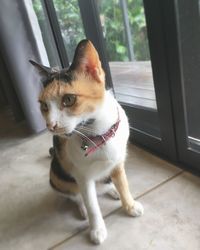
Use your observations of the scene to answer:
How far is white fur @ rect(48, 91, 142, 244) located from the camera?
96 cm

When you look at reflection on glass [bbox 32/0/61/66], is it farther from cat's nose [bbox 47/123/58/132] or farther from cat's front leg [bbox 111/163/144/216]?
cat's nose [bbox 47/123/58/132]

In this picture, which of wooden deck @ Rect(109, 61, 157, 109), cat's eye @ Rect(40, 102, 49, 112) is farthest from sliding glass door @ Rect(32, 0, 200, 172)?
cat's eye @ Rect(40, 102, 49, 112)

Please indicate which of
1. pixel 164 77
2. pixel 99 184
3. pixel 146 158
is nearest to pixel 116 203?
pixel 99 184

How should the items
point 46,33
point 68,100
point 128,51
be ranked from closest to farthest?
point 68,100 < point 128,51 < point 46,33

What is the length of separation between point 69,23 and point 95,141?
125 centimetres

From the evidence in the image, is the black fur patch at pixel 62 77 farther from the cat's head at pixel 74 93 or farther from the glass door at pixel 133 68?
the glass door at pixel 133 68

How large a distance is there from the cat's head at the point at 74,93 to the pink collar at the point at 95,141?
0.36 feet

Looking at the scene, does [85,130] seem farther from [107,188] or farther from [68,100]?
[107,188]

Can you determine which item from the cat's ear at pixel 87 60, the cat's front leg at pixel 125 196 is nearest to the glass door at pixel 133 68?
the cat's front leg at pixel 125 196

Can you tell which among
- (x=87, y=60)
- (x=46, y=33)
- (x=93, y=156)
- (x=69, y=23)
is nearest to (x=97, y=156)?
(x=93, y=156)

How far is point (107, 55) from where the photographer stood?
1673mm

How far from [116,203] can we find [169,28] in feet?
2.47

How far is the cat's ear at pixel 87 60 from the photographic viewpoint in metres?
0.82

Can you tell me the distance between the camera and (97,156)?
1004 mm
